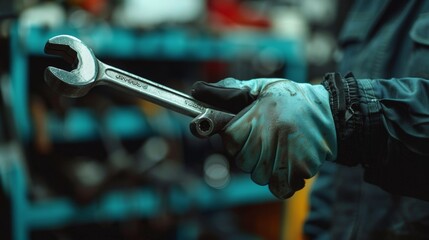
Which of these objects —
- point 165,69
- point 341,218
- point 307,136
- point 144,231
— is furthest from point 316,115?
point 165,69

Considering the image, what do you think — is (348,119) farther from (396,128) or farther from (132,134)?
(132,134)

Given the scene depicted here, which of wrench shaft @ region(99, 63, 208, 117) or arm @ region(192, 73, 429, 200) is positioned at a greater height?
wrench shaft @ region(99, 63, 208, 117)

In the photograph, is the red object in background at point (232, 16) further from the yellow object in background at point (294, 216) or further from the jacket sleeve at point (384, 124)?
the jacket sleeve at point (384, 124)

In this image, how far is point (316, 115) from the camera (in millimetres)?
720

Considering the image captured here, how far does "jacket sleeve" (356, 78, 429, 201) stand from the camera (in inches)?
28.8

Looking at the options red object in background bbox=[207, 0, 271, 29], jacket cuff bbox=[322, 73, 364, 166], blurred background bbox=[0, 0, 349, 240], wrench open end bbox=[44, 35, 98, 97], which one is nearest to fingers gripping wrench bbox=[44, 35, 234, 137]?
wrench open end bbox=[44, 35, 98, 97]

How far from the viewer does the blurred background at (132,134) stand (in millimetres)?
1511

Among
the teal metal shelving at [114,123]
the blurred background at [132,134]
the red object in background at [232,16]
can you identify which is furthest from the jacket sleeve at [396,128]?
the red object in background at [232,16]

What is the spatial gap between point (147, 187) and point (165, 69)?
0.55 m

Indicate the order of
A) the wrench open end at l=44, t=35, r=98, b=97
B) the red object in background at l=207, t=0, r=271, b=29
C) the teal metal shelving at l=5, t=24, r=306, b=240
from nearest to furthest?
the wrench open end at l=44, t=35, r=98, b=97
the teal metal shelving at l=5, t=24, r=306, b=240
the red object in background at l=207, t=0, r=271, b=29

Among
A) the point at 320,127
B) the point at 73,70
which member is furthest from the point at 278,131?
the point at 73,70

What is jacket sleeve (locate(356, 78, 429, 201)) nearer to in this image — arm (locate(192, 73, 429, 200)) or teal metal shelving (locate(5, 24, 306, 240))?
arm (locate(192, 73, 429, 200))

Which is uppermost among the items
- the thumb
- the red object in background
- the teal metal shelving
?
the red object in background

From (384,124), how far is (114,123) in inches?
45.8
